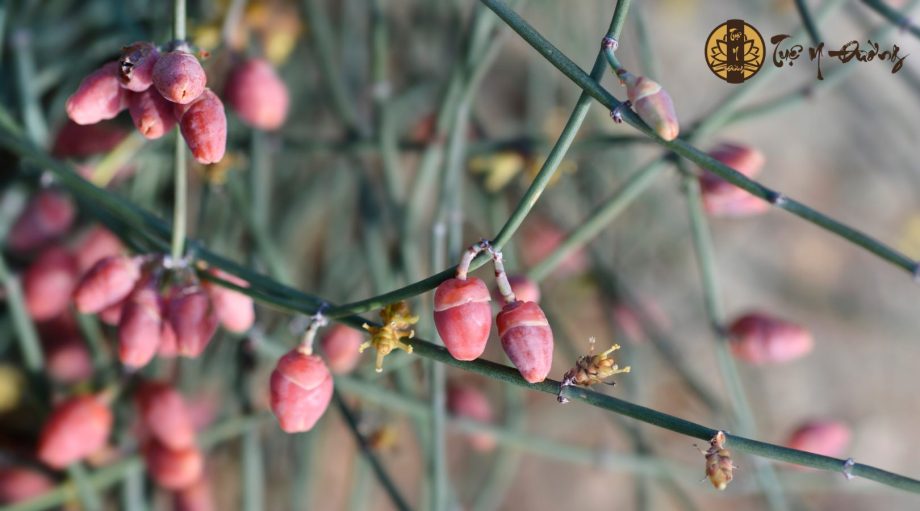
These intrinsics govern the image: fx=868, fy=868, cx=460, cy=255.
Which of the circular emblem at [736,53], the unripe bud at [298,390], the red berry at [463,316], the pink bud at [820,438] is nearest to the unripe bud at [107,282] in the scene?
the unripe bud at [298,390]

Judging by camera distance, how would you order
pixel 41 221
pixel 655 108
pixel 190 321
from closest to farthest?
pixel 655 108 < pixel 190 321 < pixel 41 221

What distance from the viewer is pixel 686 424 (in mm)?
482

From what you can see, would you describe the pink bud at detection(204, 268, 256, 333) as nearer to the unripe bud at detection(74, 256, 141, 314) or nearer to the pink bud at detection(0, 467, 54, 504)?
the unripe bud at detection(74, 256, 141, 314)

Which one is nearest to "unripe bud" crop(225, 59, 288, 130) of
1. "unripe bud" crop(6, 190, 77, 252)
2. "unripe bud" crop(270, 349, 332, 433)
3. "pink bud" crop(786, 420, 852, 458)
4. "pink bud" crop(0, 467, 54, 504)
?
"unripe bud" crop(6, 190, 77, 252)

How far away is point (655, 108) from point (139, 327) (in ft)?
1.17

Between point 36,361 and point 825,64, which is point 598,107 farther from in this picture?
point 36,361

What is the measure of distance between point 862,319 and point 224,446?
1.06 metres

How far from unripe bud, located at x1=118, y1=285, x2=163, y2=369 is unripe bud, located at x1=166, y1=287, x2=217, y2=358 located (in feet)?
0.04

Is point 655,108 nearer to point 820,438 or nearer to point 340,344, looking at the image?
point 340,344

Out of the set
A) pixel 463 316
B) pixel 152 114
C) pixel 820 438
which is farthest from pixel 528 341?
pixel 820 438

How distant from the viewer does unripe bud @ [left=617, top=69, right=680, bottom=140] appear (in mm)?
465

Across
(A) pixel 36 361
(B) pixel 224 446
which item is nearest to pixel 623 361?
(B) pixel 224 446

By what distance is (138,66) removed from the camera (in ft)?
1.68

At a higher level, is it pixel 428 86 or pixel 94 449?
pixel 428 86
